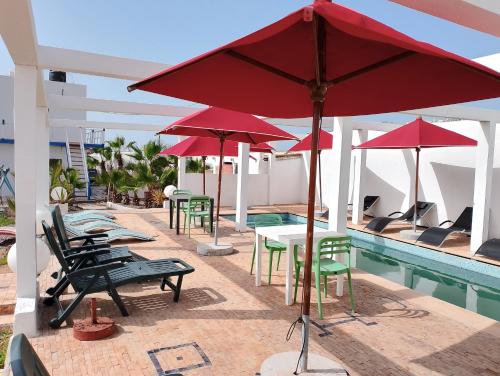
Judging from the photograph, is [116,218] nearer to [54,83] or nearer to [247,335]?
[247,335]

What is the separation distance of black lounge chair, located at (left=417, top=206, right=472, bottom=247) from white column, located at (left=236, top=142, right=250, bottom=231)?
449 centimetres

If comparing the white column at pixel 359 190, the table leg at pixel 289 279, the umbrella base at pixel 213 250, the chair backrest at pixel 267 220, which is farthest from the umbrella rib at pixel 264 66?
the white column at pixel 359 190

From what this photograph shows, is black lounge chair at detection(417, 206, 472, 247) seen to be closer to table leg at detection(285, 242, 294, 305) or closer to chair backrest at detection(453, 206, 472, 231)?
chair backrest at detection(453, 206, 472, 231)

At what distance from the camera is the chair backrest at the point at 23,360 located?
Result: 1.40 meters

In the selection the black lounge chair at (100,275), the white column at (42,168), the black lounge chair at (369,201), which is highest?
the white column at (42,168)

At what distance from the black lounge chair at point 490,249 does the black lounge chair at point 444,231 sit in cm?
90

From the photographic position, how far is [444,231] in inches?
368

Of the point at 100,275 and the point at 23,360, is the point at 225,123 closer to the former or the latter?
the point at 100,275

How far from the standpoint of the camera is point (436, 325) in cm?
448

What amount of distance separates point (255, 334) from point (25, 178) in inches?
115

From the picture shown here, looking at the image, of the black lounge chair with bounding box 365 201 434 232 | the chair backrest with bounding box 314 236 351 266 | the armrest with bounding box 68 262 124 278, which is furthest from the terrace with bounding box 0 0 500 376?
the black lounge chair with bounding box 365 201 434 232

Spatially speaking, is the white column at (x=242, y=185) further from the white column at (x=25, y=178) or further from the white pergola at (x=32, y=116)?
the white column at (x=25, y=178)

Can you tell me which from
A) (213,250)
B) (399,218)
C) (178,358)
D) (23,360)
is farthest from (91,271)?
(399,218)

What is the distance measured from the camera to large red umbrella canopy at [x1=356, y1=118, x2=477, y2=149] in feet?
29.9
